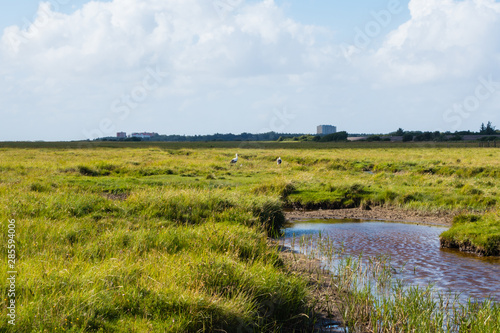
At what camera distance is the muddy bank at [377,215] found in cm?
1972

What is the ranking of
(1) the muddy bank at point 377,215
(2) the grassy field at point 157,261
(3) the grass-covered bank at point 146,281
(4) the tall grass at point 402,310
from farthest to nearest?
(1) the muddy bank at point 377,215 < (4) the tall grass at point 402,310 < (2) the grassy field at point 157,261 < (3) the grass-covered bank at point 146,281

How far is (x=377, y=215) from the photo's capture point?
2097cm

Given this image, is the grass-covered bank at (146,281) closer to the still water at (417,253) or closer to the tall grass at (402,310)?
the tall grass at (402,310)

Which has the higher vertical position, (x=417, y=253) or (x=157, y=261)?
(x=157, y=261)

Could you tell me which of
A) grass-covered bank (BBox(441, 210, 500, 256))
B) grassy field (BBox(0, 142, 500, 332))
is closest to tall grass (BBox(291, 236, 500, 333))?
grassy field (BBox(0, 142, 500, 332))

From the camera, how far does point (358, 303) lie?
8523mm

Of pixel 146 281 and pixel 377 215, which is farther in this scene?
pixel 377 215

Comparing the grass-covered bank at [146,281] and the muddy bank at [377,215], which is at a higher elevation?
the grass-covered bank at [146,281]

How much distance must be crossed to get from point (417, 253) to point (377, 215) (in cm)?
735

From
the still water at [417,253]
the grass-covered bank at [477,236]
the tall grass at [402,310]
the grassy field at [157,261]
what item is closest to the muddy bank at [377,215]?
the grassy field at [157,261]

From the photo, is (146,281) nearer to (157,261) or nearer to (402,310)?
(157,261)

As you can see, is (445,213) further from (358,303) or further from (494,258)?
(358,303)

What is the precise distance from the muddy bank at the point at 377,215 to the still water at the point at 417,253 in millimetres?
1067

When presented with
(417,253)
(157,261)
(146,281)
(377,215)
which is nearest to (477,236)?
(417,253)
